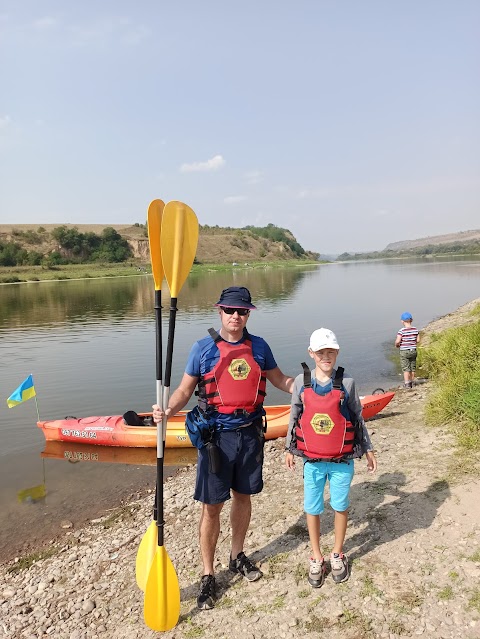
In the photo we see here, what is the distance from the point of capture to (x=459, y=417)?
753 centimetres

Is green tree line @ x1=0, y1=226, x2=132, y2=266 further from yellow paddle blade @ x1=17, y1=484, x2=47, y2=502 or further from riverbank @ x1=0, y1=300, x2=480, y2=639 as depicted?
riverbank @ x1=0, y1=300, x2=480, y2=639

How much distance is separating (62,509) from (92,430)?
2771 millimetres

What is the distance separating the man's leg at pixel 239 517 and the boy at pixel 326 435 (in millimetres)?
538

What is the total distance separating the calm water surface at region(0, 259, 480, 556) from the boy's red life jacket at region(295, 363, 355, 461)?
521 cm

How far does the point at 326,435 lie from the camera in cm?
390

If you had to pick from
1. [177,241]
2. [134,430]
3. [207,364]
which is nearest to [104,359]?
[134,430]

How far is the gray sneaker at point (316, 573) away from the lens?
403 cm

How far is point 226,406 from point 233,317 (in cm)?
76

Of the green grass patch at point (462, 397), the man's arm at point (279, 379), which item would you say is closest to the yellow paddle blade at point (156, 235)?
the man's arm at point (279, 379)

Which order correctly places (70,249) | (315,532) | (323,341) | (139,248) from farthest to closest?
(139,248)
(70,249)
(315,532)
(323,341)

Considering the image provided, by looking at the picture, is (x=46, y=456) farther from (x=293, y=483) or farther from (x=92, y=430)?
(x=293, y=483)

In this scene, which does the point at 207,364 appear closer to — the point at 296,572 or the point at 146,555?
the point at 146,555

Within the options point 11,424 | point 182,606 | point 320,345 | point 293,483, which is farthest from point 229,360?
point 11,424

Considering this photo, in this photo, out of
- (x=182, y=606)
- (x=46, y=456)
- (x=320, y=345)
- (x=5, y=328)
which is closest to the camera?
(x=320, y=345)
